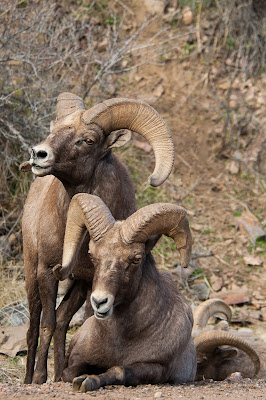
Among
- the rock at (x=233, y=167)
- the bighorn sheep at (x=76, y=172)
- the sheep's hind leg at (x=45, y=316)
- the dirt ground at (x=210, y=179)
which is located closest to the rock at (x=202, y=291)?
the dirt ground at (x=210, y=179)

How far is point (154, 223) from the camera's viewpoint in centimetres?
712

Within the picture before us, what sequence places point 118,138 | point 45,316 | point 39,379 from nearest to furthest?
point 118,138 < point 39,379 < point 45,316

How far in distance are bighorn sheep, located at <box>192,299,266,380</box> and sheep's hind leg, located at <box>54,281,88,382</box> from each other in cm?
147

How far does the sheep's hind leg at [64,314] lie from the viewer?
351 inches

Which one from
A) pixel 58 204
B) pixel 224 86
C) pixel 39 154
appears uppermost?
pixel 224 86

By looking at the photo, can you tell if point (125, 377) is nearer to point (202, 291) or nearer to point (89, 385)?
point (89, 385)

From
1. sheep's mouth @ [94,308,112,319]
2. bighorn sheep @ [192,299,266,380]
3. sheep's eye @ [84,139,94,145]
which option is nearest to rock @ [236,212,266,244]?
bighorn sheep @ [192,299,266,380]

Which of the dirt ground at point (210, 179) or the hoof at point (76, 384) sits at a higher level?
the dirt ground at point (210, 179)

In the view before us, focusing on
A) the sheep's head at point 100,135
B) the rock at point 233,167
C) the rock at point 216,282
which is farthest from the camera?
the rock at point 233,167

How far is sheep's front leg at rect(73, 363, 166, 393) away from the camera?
21.9 ft

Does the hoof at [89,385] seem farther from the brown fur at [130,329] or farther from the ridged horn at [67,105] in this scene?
the ridged horn at [67,105]

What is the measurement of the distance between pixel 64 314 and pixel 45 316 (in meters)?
0.57

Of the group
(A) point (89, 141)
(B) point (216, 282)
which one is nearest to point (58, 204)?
(A) point (89, 141)

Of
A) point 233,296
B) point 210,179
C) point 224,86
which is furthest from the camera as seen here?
point 224,86
